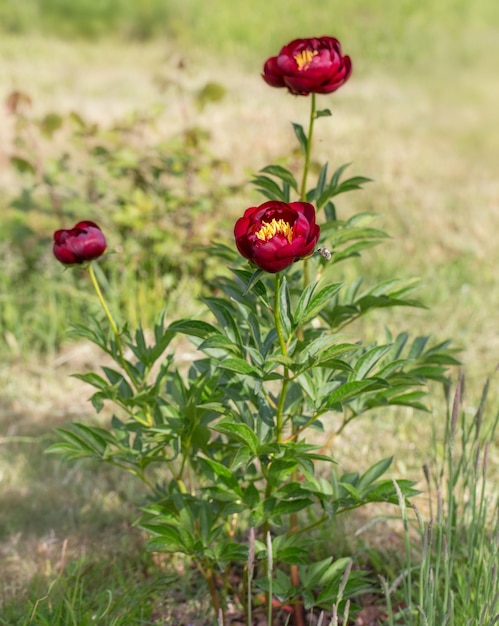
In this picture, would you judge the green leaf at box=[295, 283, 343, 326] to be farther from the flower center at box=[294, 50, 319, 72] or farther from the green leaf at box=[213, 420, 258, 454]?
the flower center at box=[294, 50, 319, 72]

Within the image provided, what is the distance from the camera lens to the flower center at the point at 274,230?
4.98 feet

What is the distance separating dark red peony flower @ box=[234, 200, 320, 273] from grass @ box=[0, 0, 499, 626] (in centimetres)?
51

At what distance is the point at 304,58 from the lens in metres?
1.88

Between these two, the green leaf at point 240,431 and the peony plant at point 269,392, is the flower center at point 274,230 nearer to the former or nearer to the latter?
the peony plant at point 269,392

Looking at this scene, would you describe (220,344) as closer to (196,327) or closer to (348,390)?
(196,327)

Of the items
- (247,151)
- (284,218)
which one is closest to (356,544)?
(284,218)

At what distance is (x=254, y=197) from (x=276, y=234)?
2861 mm

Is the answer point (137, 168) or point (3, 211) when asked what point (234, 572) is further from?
point (3, 211)

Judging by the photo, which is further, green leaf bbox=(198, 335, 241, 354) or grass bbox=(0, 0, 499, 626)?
grass bbox=(0, 0, 499, 626)

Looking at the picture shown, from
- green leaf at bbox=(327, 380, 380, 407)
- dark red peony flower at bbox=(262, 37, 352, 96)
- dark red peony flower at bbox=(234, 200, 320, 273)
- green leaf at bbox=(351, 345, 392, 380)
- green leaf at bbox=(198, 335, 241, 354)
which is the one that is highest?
dark red peony flower at bbox=(262, 37, 352, 96)

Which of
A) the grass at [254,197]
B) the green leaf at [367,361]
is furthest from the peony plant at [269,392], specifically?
the grass at [254,197]

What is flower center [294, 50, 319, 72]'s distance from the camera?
185 centimetres

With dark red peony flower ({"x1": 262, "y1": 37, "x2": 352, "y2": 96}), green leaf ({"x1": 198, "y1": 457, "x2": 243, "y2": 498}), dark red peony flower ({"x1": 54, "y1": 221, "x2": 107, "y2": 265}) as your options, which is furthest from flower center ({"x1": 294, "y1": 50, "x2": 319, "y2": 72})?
green leaf ({"x1": 198, "y1": 457, "x2": 243, "y2": 498})

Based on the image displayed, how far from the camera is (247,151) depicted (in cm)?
675
